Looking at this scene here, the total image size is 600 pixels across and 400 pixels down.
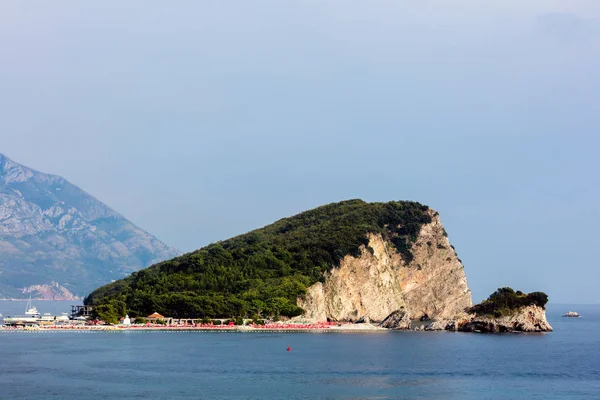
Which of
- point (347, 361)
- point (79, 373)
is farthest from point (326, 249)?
point (79, 373)

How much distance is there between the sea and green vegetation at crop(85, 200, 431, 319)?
1998 centimetres

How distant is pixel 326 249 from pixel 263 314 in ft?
84.1

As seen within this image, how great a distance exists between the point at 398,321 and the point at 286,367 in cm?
7152

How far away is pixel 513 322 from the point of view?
5487 inches

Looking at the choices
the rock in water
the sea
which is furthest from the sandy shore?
the rock in water

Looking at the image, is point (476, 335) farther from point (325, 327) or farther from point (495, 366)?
point (495, 366)

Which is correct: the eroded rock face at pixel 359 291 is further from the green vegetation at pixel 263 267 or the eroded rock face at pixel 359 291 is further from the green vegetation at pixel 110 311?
the green vegetation at pixel 110 311

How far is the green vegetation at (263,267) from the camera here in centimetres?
14488

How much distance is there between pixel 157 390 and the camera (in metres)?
67.1

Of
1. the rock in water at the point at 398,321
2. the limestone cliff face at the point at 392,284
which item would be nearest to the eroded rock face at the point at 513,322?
the rock in water at the point at 398,321

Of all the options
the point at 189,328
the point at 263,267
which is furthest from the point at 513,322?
the point at 189,328

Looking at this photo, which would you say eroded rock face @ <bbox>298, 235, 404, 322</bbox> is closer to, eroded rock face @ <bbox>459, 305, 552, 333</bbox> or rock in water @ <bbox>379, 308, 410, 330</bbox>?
rock in water @ <bbox>379, 308, 410, 330</bbox>

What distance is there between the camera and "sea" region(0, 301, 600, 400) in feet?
222

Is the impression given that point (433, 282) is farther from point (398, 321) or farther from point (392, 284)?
point (398, 321)
